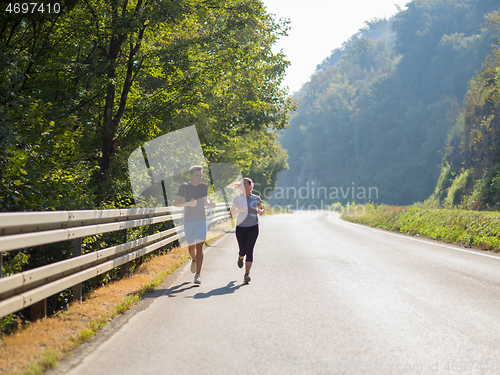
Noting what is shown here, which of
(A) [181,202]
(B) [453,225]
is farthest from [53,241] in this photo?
(B) [453,225]

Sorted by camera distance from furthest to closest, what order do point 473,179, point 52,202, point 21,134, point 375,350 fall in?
point 473,179, point 21,134, point 52,202, point 375,350

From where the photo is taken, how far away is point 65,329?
179 inches

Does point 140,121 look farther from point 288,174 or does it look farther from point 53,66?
point 288,174

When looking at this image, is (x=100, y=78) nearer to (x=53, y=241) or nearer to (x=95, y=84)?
(x=95, y=84)

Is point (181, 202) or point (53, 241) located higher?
point (181, 202)

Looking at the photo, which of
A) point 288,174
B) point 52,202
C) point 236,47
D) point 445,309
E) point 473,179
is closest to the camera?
point 445,309

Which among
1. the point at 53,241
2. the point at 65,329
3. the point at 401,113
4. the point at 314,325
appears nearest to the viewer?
the point at 65,329

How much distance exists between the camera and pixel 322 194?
4382 inches

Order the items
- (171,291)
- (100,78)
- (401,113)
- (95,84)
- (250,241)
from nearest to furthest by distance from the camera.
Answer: (171,291), (250,241), (100,78), (95,84), (401,113)

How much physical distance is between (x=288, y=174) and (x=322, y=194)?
20535mm

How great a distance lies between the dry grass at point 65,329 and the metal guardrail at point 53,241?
303mm

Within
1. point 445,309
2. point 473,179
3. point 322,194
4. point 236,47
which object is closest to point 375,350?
point 445,309

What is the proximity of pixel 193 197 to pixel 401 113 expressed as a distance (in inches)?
3890

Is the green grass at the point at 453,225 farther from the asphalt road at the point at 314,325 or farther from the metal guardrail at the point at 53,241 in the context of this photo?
the metal guardrail at the point at 53,241
